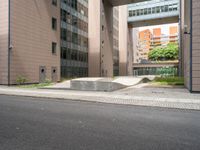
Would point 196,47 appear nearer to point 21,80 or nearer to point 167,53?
point 21,80

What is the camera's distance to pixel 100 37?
4425cm

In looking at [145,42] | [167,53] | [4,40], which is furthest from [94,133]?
[145,42]

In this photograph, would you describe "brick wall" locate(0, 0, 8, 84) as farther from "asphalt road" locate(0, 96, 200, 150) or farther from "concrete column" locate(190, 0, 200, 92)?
"concrete column" locate(190, 0, 200, 92)

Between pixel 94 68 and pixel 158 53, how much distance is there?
182 ft

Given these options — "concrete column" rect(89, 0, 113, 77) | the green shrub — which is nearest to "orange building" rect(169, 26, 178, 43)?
"concrete column" rect(89, 0, 113, 77)

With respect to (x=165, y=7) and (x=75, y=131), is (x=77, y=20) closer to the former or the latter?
(x=165, y=7)

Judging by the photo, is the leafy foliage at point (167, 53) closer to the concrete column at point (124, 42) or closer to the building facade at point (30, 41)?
the concrete column at point (124, 42)

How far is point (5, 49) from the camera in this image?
25391 millimetres

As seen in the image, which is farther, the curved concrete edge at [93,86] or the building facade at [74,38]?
the building facade at [74,38]

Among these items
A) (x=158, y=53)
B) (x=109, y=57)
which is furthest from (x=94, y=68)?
(x=158, y=53)

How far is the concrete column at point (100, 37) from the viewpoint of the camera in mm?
44000

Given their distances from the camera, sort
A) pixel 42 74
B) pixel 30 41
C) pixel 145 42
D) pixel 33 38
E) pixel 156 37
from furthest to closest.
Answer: pixel 156 37, pixel 145 42, pixel 42 74, pixel 33 38, pixel 30 41

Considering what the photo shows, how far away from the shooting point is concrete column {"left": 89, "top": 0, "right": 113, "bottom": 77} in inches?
1732

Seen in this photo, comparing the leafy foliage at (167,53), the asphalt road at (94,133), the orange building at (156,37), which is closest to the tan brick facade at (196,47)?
the asphalt road at (94,133)
